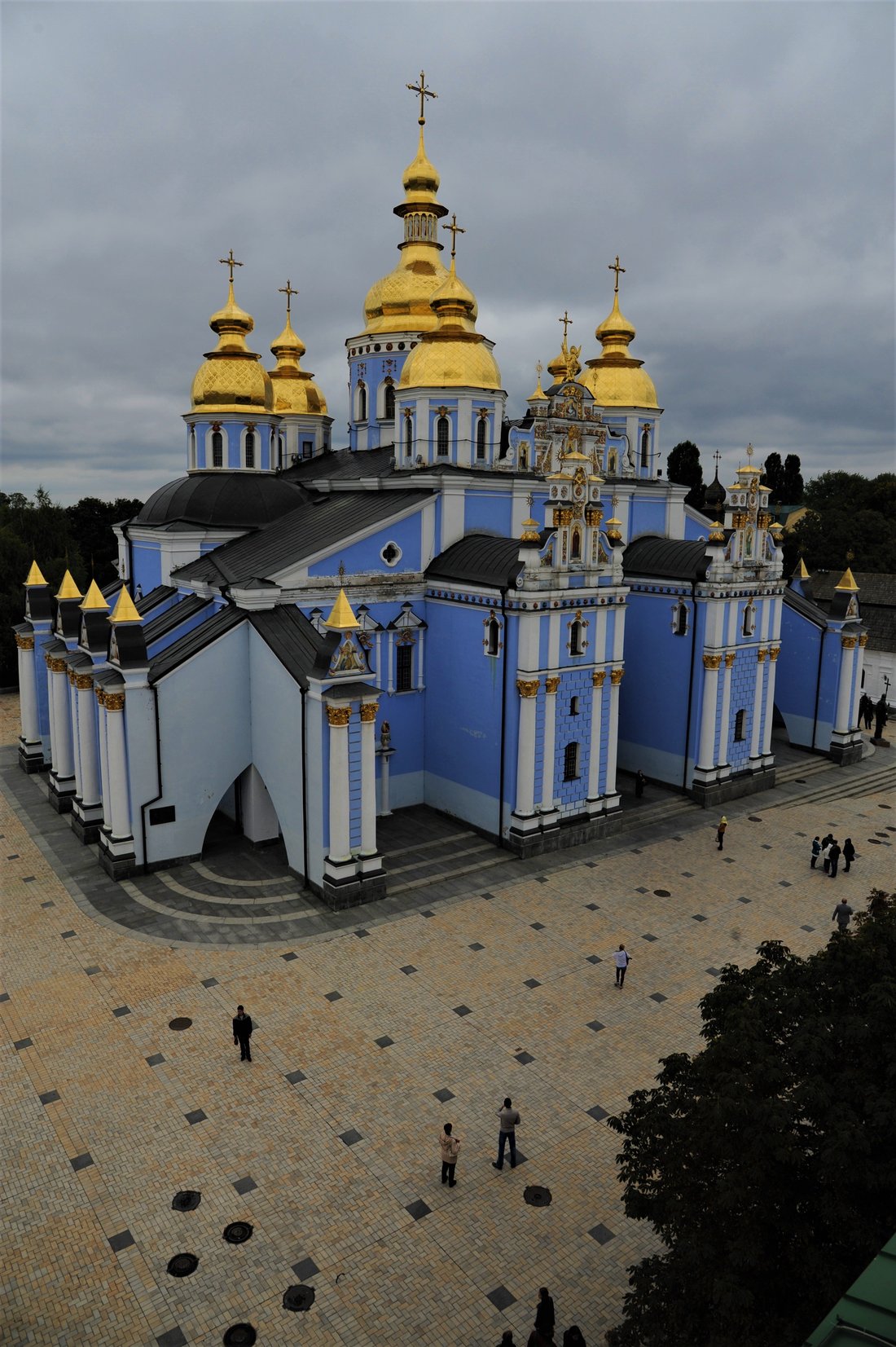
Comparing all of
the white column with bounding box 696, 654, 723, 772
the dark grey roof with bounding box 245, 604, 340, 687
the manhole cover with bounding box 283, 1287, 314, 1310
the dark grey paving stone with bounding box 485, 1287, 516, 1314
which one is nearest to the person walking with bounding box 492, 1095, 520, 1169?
the dark grey paving stone with bounding box 485, 1287, 516, 1314

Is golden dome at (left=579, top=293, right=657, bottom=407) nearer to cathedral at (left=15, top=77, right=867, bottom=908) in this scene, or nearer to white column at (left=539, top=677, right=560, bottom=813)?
cathedral at (left=15, top=77, right=867, bottom=908)

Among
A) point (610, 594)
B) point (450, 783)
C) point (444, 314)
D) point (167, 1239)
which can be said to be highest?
point (444, 314)

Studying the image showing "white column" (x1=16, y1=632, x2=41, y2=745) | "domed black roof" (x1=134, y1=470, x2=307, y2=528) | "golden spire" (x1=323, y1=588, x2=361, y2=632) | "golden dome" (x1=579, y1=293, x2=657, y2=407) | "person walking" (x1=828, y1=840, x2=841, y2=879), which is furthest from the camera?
"golden dome" (x1=579, y1=293, x2=657, y2=407)

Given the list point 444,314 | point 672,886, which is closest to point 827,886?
point 672,886

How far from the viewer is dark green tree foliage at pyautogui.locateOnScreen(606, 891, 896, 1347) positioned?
707 centimetres

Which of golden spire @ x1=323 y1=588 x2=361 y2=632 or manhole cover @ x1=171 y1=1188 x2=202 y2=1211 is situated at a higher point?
golden spire @ x1=323 y1=588 x2=361 y2=632

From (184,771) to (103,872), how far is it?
2.90 m

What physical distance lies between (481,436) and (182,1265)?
66.9 feet

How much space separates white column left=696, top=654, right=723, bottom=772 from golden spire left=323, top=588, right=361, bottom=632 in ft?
37.1

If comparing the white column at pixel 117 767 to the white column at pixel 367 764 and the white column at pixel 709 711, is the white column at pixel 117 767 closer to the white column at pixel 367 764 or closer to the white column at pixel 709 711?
the white column at pixel 367 764

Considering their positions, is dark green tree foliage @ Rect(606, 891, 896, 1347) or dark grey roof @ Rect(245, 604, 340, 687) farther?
dark grey roof @ Rect(245, 604, 340, 687)

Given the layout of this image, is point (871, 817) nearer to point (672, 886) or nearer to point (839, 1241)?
point (672, 886)

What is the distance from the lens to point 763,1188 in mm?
7406

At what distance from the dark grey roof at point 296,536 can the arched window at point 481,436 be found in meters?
2.33
